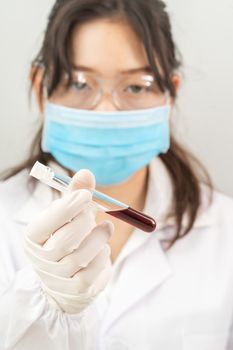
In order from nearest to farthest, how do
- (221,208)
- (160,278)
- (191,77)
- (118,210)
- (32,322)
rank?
(118,210), (32,322), (160,278), (221,208), (191,77)

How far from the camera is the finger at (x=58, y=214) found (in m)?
0.73

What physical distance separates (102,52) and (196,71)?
391mm

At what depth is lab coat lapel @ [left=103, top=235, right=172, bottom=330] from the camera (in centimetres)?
108

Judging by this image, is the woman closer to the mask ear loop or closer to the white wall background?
the mask ear loop

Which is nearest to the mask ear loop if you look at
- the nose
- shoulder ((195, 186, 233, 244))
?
the nose

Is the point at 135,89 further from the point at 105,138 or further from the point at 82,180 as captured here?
the point at 82,180

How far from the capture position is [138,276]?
1117 mm

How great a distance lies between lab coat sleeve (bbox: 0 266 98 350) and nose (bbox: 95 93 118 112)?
0.38 m

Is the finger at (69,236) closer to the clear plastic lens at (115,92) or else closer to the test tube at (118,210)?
the test tube at (118,210)

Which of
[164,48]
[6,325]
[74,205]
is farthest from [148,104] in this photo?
[6,325]

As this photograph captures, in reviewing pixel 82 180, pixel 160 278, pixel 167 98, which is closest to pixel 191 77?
pixel 167 98

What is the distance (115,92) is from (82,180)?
361 mm

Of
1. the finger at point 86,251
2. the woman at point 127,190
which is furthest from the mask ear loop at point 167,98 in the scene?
the finger at point 86,251

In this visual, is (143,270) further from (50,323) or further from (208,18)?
(208,18)
